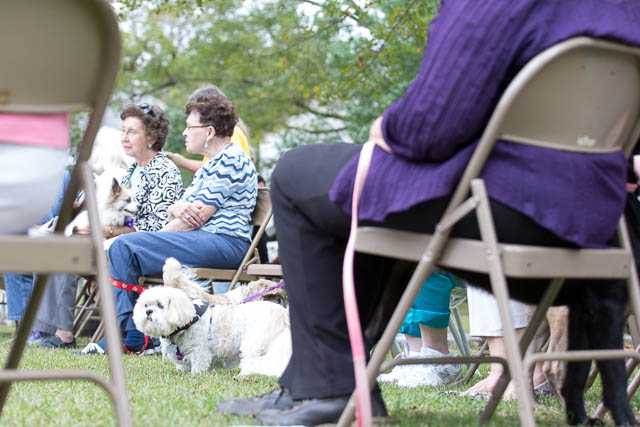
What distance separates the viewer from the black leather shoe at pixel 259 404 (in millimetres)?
2588

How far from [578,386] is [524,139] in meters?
0.97

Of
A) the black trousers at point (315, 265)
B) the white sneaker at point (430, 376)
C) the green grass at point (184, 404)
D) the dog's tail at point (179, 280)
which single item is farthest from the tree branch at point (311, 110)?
the black trousers at point (315, 265)

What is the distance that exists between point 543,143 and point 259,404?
1.22 meters

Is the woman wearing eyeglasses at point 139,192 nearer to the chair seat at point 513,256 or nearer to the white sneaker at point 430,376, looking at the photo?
the white sneaker at point 430,376

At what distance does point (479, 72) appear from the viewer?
78.5 inches

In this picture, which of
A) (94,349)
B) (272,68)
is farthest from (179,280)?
(272,68)

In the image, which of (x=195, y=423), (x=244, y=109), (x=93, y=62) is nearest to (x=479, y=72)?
(x=93, y=62)

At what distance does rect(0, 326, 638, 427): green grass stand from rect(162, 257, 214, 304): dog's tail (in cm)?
63

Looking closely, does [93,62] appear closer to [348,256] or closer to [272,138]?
[348,256]

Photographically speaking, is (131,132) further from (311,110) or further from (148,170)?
(311,110)

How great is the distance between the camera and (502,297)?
6.29 feet

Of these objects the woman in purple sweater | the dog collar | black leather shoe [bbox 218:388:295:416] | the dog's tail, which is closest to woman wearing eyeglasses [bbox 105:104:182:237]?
the dog's tail

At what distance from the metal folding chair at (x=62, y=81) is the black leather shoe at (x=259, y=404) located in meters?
0.89

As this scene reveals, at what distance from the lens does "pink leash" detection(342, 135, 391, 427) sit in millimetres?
2023
